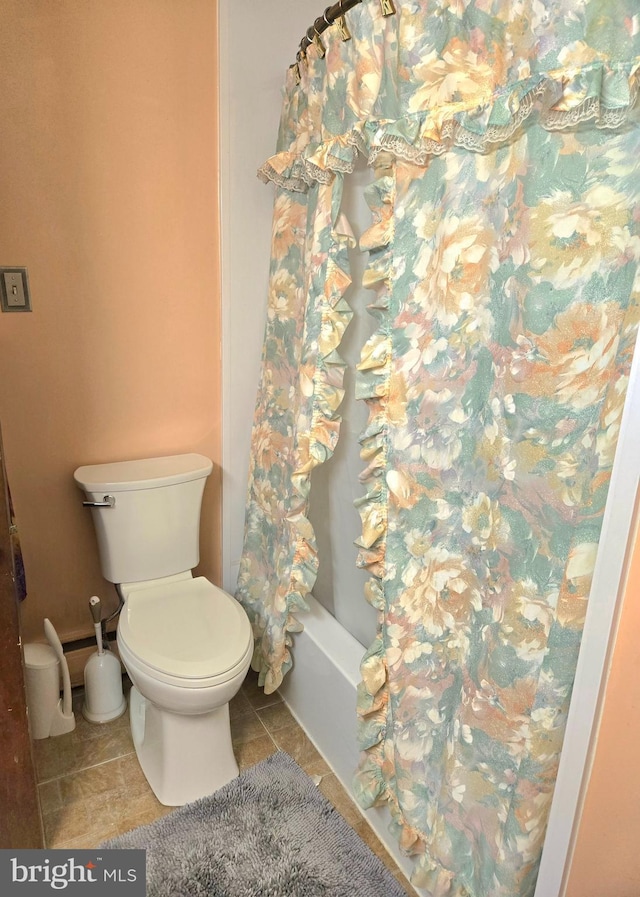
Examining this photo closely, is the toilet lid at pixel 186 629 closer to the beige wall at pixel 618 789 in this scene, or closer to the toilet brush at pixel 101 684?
the toilet brush at pixel 101 684

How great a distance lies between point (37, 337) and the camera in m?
1.84

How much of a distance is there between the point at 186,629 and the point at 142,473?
Result: 0.49m

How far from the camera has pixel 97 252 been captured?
1864 mm

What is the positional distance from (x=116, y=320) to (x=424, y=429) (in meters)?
1.10

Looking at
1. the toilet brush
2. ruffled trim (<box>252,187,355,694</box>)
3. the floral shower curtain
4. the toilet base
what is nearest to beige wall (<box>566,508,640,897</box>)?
the floral shower curtain

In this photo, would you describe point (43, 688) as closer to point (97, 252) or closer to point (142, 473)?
point (142, 473)

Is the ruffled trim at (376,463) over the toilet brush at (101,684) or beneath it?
over

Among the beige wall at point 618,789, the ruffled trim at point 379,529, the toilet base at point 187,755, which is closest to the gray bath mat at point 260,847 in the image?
the toilet base at point 187,755

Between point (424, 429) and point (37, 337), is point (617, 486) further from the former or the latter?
point (37, 337)

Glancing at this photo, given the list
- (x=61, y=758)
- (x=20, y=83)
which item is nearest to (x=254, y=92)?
(x=20, y=83)

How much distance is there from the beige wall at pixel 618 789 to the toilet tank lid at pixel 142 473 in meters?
1.37

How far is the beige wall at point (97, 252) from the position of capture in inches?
67.3

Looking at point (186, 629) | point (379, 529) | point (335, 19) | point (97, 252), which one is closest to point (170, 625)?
point (186, 629)

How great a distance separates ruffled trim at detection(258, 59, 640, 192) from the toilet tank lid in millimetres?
938
